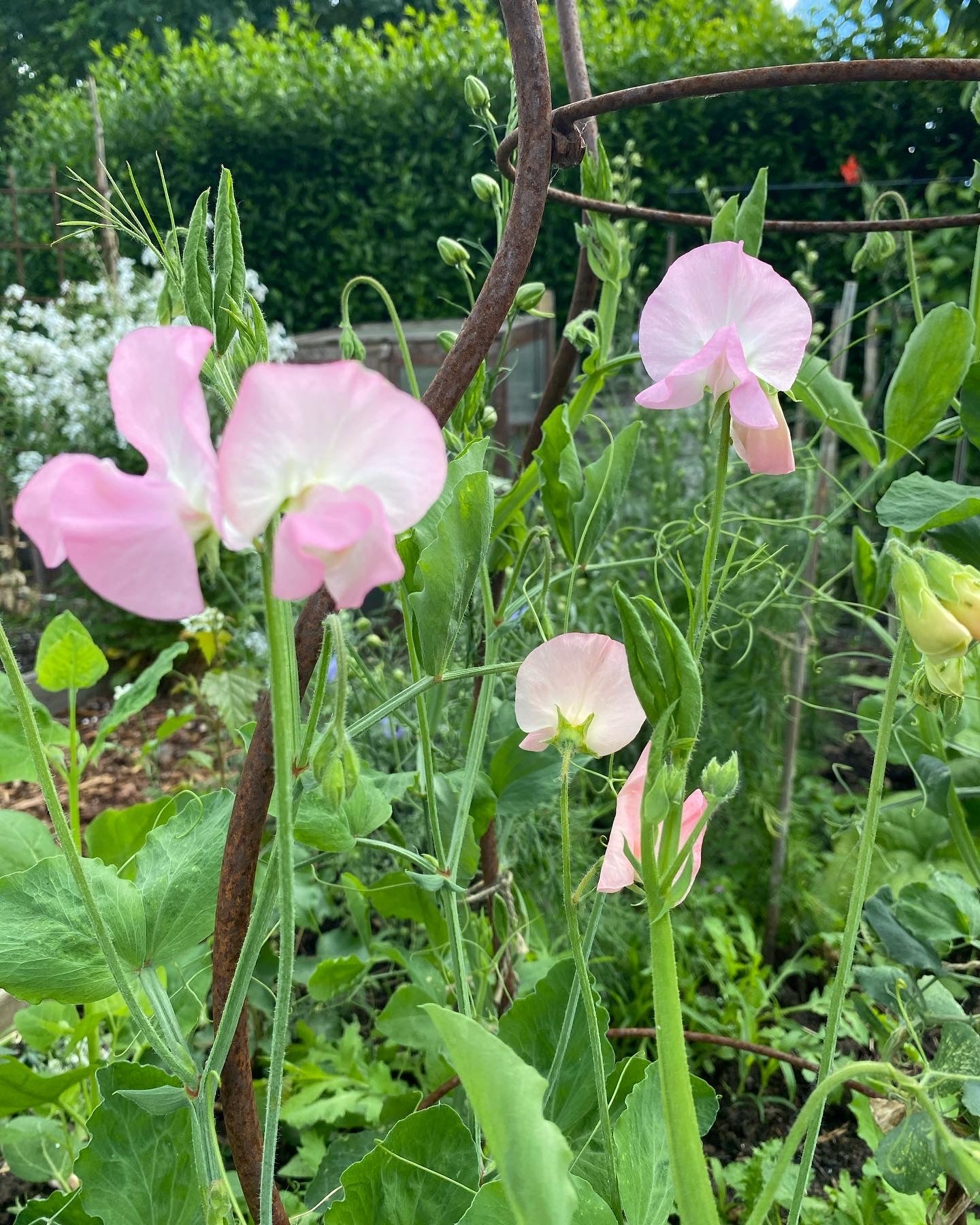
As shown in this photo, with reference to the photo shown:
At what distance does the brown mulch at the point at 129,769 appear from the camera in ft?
8.30

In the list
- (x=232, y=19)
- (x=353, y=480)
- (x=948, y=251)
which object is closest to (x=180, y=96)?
(x=948, y=251)

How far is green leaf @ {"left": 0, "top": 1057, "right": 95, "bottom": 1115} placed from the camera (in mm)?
644

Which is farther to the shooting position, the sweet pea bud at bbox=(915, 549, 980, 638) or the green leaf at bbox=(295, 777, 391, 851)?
the green leaf at bbox=(295, 777, 391, 851)

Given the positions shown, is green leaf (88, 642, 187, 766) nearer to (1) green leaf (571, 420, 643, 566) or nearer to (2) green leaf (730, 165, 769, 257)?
(1) green leaf (571, 420, 643, 566)

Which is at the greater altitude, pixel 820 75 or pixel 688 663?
pixel 820 75

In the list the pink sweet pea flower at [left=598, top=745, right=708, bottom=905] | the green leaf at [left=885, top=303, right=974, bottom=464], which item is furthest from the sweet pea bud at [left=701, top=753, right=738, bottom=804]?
the green leaf at [left=885, top=303, right=974, bottom=464]

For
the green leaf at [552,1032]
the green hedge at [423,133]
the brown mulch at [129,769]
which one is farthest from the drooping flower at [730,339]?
the green hedge at [423,133]

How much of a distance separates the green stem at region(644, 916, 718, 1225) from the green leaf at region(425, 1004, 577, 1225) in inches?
2.2

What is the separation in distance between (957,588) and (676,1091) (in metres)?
0.23

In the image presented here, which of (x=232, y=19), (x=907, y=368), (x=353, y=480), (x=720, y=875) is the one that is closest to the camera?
(x=353, y=480)

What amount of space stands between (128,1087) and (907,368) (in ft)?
2.03

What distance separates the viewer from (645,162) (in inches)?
165

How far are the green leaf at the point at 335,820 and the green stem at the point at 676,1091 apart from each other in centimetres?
22

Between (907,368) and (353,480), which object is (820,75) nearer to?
(907,368)
